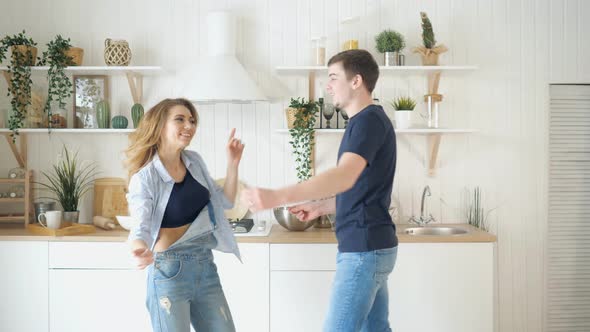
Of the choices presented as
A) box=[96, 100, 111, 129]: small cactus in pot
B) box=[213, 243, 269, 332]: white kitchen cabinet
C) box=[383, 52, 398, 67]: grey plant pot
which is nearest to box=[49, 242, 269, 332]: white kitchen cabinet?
box=[213, 243, 269, 332]: white kitchen cabinet

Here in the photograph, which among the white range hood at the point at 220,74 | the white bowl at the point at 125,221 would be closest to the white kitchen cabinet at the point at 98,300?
the white bowl at the point at 125,221

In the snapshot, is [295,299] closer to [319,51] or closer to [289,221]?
[289,221]

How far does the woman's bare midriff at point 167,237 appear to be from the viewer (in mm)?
2340

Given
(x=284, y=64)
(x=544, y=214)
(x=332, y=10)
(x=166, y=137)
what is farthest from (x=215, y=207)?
(x=544, y=214)

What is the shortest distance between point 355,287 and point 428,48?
2.01 metres

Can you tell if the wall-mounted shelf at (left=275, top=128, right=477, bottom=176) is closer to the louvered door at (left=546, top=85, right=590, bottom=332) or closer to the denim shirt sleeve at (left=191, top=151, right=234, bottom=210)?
the louvered door at (left=546, top=85, right=590, bottom=332)

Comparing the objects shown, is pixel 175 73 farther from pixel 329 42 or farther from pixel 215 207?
pixel 215 207

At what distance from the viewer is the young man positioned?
2215 millimetres

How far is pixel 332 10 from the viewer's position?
400 centimetres

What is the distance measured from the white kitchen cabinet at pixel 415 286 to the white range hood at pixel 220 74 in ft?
2.94

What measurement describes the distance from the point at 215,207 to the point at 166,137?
34 cm

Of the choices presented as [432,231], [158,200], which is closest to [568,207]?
[432,231]

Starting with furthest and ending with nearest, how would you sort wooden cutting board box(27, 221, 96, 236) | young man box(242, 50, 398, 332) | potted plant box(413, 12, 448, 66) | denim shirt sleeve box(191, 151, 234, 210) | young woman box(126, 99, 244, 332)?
potted plant box(413, 12, 448, 66), wooden cutting board box(27, 221, 96, 236), denim shirt sleeve box(191, 151, 234, 210), young woman box(126, 99, 244, 332), young man box(242, 50, 398, 332)

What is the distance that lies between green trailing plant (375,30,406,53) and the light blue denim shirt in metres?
1.68
